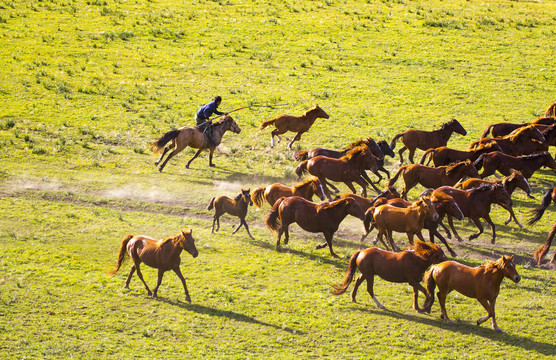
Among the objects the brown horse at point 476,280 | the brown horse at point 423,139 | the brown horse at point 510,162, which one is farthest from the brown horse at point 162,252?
the brown horse at point 423,139

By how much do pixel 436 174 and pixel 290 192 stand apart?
4552mm

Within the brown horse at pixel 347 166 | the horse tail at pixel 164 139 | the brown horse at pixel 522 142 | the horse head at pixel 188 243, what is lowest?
the horse tail at pixel 164 139

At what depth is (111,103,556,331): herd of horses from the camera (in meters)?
14.1

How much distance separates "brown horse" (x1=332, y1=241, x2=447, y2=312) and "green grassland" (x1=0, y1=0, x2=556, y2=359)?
0.66 meters

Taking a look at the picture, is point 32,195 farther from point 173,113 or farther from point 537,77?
point 537,77

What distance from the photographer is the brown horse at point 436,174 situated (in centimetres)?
2036

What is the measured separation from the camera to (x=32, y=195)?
2205 cm

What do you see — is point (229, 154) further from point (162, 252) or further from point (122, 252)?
point (162, 252)

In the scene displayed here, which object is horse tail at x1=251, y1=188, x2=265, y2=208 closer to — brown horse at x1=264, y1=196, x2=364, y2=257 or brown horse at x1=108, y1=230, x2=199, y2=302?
brown horse at x1=264, y1=196, x2=364, y2=257

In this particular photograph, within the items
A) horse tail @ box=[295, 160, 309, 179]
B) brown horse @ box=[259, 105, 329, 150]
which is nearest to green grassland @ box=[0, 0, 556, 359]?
brown horse @ box=[259, 105, 329, 150]

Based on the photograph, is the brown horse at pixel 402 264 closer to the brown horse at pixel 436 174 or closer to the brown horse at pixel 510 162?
the brown horse at pixel 436 174

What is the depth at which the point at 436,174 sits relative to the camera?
20.5 m

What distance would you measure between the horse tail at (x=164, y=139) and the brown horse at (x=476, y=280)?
43.0 ft

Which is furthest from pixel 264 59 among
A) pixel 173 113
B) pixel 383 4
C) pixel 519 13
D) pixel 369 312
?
pixel 369 312
